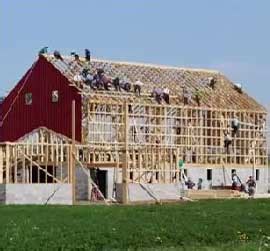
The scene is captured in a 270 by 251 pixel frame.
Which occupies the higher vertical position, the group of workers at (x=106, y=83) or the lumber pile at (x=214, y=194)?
the group of workers at (x=106, y=83)

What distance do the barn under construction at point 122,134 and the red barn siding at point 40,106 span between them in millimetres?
61

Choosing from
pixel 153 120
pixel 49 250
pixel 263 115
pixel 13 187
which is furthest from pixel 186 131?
pixel 49 250

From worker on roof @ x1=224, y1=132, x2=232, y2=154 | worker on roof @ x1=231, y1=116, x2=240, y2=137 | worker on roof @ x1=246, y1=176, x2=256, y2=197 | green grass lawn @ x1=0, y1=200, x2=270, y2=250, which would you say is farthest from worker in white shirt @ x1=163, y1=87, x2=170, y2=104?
green grass lawn @ x1=0, y1=200, x2=270, y2=250

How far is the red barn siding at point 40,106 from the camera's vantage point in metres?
57.2

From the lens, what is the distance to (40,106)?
59.9 meters

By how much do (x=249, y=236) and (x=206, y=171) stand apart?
36707 mm

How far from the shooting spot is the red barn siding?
188 ft

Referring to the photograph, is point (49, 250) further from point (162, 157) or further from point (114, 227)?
point (162, 157)

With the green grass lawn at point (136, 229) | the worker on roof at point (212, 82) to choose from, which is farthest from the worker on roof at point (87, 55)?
the green grass lawn at point (136, 229)

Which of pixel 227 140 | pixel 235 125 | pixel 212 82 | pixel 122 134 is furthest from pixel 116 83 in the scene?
pixel 212 82

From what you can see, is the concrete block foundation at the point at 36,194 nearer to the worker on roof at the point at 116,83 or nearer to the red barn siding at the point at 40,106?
the red barn siding at the point at 40,106

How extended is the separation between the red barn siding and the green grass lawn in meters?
24.5

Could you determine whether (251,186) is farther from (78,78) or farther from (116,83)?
(78,78)

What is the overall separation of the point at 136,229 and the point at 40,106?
36.7 metres
